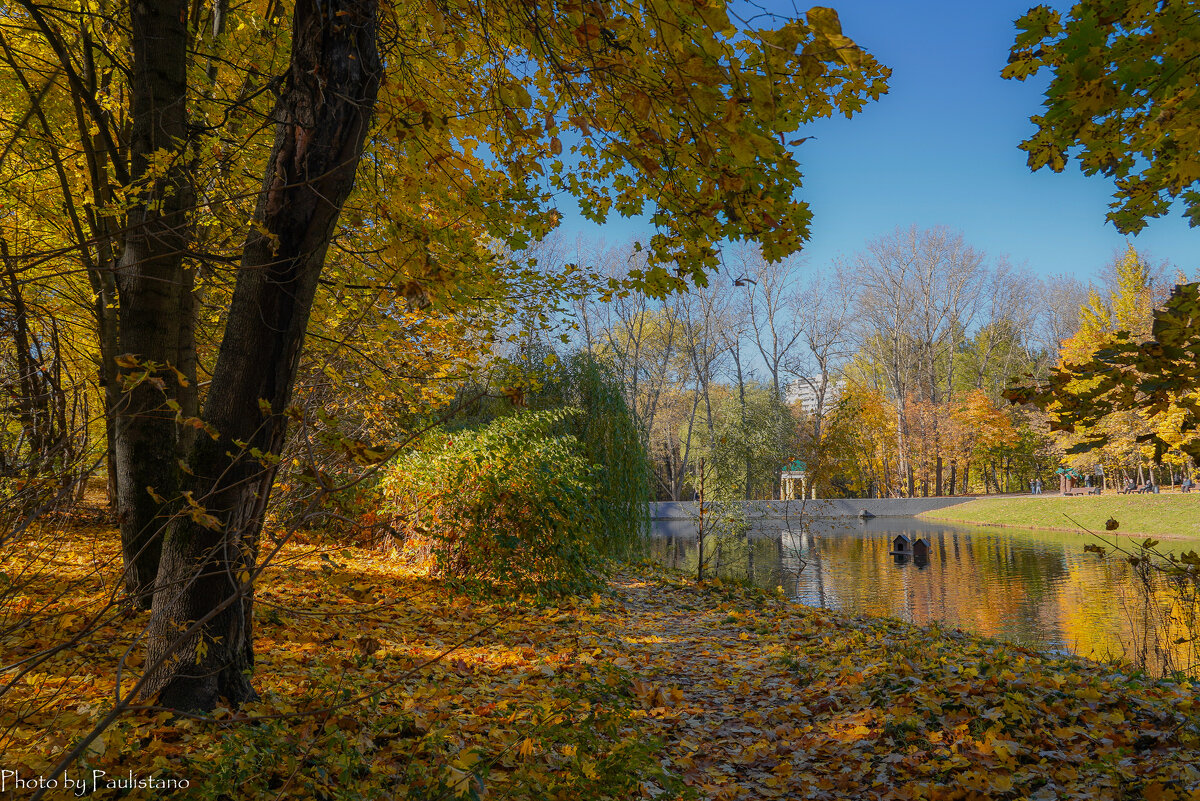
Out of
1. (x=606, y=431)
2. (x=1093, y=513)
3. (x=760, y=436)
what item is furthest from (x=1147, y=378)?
(x=1093, y=513)

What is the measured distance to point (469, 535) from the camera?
21.5ft

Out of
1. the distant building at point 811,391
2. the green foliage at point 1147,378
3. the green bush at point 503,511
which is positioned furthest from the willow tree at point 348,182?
the distant building at point 811,391

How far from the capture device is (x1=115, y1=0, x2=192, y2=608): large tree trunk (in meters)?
4.00

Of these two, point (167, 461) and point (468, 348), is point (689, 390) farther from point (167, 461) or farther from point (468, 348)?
point (167, 461)

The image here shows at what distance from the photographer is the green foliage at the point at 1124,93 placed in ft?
8.49

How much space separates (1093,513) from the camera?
21.2 meters

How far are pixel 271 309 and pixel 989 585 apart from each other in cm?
1273

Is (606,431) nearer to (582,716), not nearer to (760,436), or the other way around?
(582,716)

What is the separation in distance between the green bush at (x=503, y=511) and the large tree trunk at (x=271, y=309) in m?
3.68

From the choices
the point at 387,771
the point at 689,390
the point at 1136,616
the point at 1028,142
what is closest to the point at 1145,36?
the point at 1028,142

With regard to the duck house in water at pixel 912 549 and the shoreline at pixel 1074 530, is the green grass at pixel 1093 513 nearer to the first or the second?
the shoreline at pixel 1074 530

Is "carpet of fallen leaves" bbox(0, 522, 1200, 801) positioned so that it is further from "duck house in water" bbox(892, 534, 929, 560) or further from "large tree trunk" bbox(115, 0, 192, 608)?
"duck house in water" bbox(892, 534, 929, 560)

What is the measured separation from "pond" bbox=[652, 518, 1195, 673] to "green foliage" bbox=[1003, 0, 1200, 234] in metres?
4.05

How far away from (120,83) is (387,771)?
5940 millimetres
